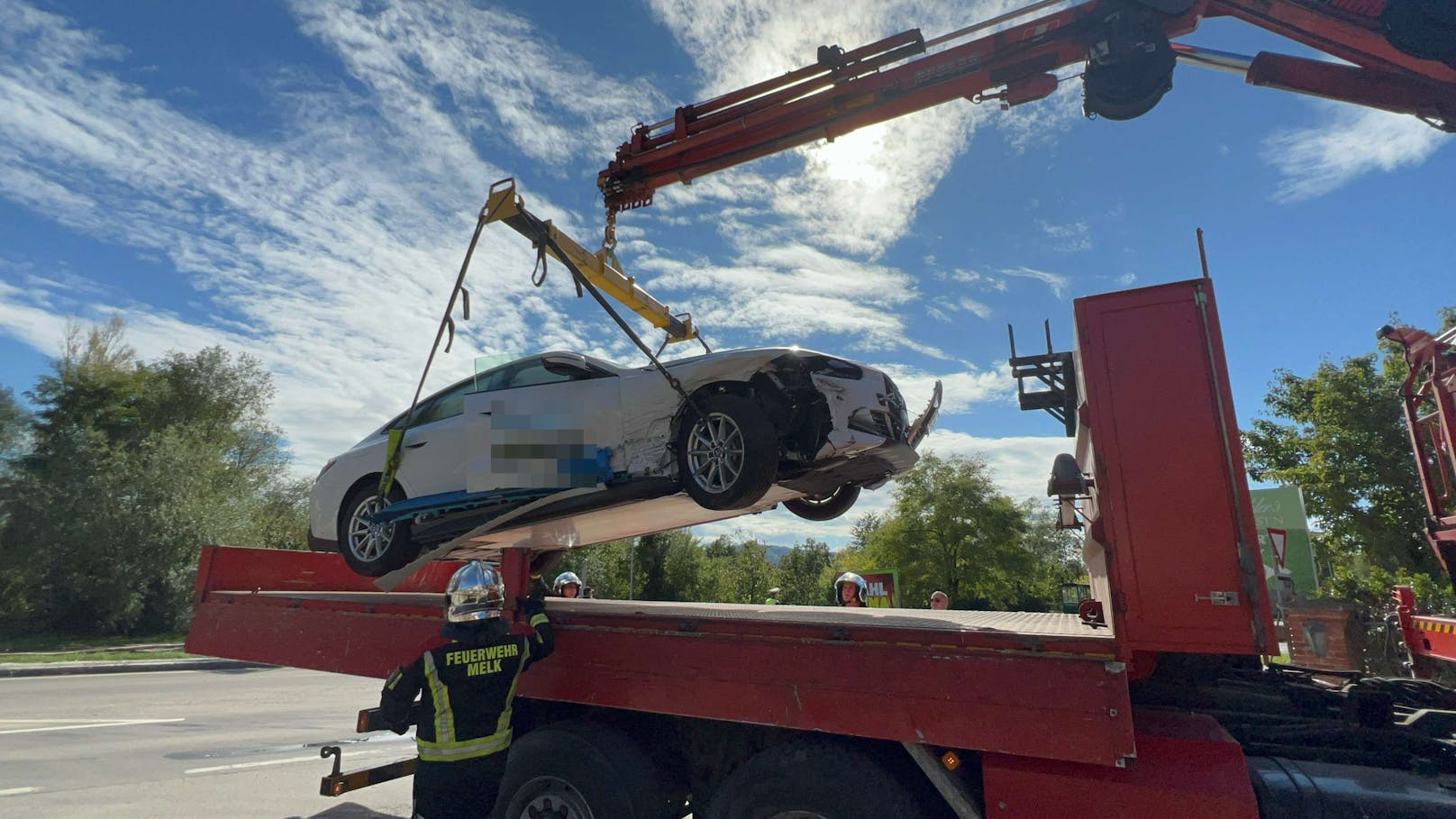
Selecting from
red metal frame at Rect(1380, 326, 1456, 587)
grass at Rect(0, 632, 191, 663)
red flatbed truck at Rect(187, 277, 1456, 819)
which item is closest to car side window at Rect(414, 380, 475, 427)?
red flatbed truck at Rect(187, 277, 1456, 819)

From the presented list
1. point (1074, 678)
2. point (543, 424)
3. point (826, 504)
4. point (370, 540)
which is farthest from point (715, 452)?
point (370, 540)

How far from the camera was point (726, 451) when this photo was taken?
14.3 ft

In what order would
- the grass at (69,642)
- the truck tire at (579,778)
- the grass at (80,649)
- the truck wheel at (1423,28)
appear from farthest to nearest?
the grass at (69,642) < the grass at (80,649) < the truck wheel at (1423,28) < the truck tire at (579,778)

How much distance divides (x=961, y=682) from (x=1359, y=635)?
483 centimetres

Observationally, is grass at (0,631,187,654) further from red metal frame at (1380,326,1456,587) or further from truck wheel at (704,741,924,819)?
red metal frame at (1380,326,1456,587)

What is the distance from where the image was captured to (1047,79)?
5.30m

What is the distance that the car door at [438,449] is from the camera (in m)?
5.15

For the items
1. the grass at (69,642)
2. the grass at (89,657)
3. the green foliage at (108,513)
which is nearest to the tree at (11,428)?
the green foliage at (108,513)

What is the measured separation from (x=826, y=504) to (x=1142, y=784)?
10.2 ft

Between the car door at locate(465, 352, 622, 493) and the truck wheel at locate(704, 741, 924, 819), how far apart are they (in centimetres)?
211

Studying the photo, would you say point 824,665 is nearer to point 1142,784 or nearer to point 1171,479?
point 1142,784

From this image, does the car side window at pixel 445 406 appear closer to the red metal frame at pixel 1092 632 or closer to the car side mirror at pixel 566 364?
the car side mirror at pixel 566 364

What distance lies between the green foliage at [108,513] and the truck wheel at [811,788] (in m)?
24.9

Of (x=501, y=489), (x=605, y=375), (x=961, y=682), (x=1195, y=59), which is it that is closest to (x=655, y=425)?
(x=605, y=375)
